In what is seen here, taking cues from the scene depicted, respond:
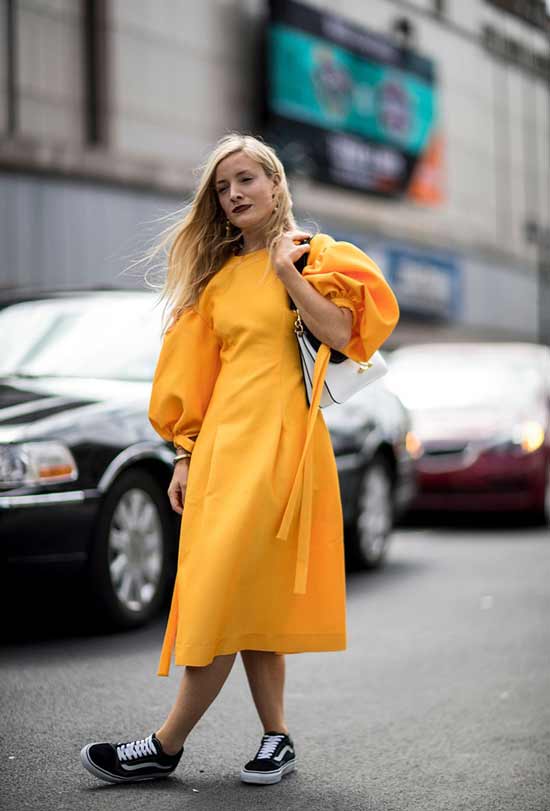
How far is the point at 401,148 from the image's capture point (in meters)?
30.4

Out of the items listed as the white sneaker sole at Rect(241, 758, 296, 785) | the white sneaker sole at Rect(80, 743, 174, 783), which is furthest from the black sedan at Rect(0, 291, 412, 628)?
the white sneaker sole at Rect(241, 758, 296, 785)

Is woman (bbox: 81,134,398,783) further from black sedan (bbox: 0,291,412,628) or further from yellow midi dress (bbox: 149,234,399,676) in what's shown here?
black sedan (bbox: 0,291,412,628)

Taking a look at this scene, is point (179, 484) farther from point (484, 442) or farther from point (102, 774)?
point (484, 442)

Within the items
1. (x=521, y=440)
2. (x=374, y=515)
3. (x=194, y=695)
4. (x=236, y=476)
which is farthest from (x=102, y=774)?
(x=521, y=440)

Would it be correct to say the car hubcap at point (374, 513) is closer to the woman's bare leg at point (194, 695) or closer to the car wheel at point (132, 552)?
the car wheel at point (132, 552)

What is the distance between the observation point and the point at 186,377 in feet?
12.4

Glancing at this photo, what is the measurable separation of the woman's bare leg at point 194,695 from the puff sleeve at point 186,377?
2.04ft

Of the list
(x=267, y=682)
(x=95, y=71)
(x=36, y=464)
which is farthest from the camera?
(x=95, y=71)

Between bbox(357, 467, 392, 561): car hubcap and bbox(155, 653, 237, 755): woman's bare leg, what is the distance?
4586 millimetres

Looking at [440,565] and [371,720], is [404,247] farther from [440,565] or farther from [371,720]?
[371,720]

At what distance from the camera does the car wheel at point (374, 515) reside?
829cm

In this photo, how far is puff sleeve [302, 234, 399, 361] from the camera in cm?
359

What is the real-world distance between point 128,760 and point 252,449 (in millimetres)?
945

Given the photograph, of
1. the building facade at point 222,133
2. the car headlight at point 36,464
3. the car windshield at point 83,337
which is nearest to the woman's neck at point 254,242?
the car headlight at point 36,464
